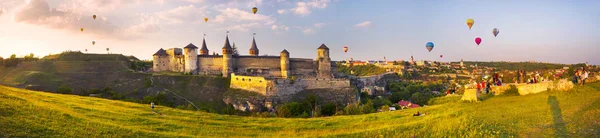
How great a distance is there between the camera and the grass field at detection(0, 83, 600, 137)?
9547 mm

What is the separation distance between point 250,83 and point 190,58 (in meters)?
11.8

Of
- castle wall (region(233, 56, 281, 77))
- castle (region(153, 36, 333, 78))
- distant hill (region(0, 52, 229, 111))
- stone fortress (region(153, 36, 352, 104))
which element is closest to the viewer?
distant hill (region(0, 52, 229, 111))

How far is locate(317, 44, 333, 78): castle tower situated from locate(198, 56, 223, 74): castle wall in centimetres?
1500

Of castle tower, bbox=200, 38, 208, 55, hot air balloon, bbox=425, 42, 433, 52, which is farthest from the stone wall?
hot air balloon, bbox=425, 42, 433, 52

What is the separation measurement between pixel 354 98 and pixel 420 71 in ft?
276

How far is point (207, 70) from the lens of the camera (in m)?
49.8

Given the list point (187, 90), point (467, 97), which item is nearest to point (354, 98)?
point (187, 90)

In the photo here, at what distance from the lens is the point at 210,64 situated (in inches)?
1970

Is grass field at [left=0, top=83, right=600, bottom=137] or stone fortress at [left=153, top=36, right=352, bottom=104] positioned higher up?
stone fortress at [left=153, top=36, right=352, bottom=104]

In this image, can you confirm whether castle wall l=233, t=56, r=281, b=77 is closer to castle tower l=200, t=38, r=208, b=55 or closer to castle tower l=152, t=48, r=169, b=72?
castle tower l=200, t=38, r=208, b=55

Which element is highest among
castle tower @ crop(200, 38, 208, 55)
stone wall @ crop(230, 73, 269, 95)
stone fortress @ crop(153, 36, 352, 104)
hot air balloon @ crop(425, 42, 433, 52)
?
castle tower @ crop(200, 38, 208, 55)

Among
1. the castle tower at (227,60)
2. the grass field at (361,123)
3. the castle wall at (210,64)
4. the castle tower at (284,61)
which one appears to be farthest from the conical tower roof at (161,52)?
the grass field at (361,123)

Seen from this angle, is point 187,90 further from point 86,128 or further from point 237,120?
point 86,128

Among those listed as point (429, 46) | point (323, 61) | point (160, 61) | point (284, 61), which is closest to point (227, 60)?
point (284, 61)
